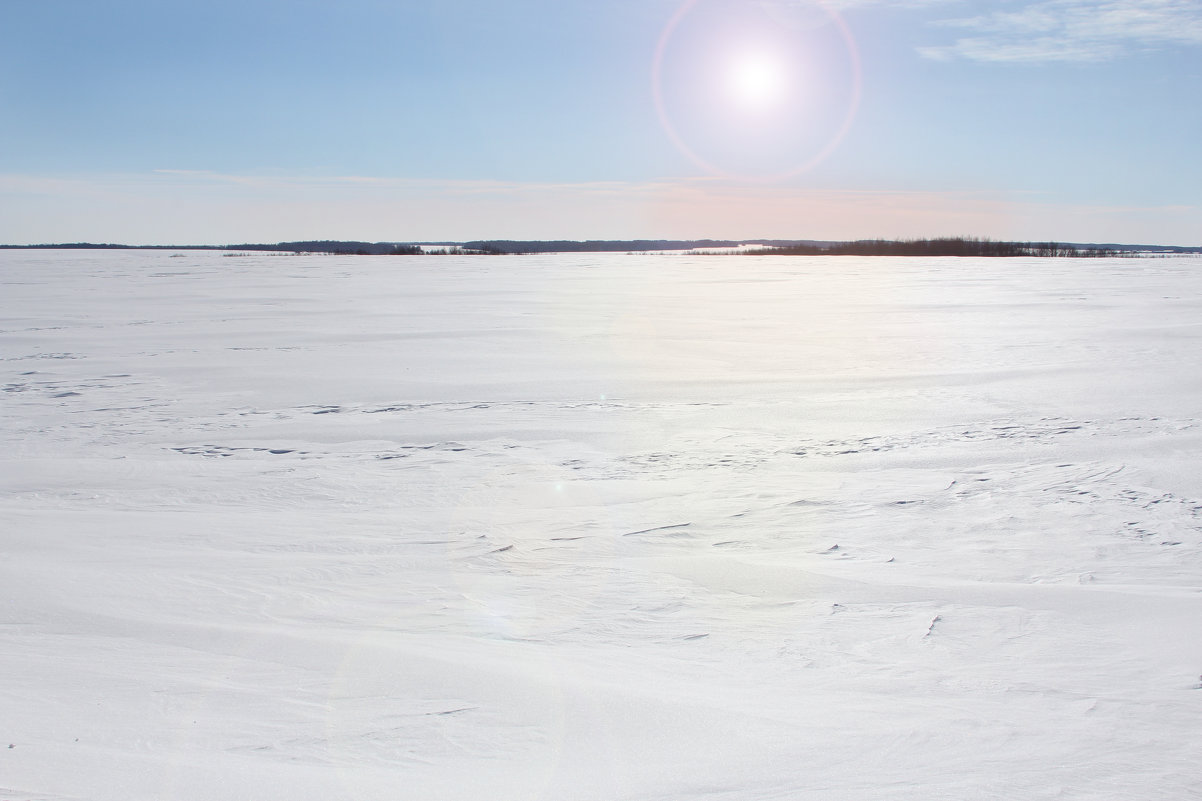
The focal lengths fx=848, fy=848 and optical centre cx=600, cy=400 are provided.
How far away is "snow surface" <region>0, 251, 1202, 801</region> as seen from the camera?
1.86 metres

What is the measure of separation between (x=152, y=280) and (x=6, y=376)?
17.3 meters

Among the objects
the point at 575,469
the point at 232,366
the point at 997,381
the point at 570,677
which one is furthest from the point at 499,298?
the point at 570,677

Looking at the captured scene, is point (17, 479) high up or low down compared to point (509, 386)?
down

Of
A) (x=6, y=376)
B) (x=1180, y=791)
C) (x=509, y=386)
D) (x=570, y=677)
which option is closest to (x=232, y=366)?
(x=6, y=376)

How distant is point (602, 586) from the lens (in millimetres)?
2922

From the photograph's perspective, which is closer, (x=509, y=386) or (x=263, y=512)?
(x=263, y=512)

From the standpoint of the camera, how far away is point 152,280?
22.8 metres

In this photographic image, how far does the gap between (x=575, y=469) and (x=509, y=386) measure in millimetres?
2478

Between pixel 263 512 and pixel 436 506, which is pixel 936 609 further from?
pixel 263 512

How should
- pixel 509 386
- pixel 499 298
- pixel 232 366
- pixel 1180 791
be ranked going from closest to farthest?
1. pixel 1180 791
2. pixel 509 386
3. pixel 232 366
4. pixel 499 298

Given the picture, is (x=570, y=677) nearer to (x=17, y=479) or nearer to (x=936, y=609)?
(x=936, y=609)

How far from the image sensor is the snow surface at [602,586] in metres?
1.86

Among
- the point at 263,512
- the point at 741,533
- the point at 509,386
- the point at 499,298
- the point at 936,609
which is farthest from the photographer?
the point at 499,298

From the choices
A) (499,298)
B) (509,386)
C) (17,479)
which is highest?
(499,298)
